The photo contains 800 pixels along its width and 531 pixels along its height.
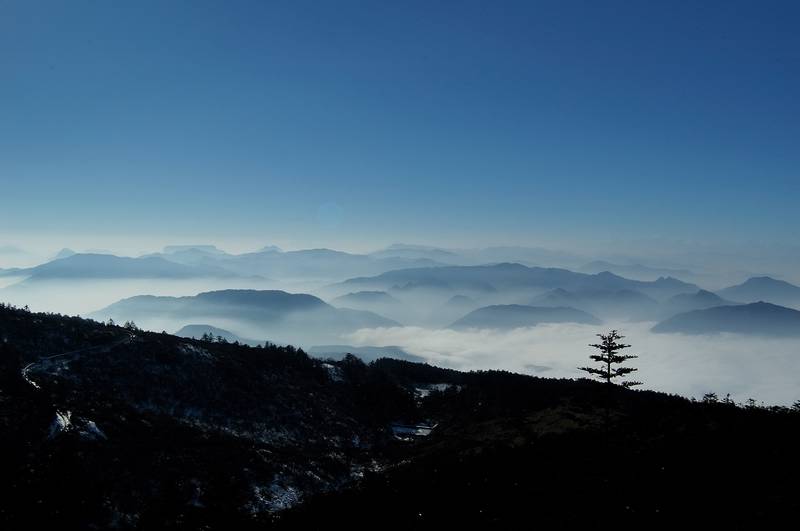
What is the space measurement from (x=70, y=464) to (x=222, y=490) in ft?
43.4

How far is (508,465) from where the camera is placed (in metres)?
31.5

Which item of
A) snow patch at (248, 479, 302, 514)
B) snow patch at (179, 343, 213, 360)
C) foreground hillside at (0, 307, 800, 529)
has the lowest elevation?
snow patch at (248, 479, 302, 514)

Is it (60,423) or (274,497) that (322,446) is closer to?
(274,497)

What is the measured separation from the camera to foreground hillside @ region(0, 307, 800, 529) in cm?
2369

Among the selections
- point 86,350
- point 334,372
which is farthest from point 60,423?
point 334,372

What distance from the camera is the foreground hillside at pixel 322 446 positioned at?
23.7 metres

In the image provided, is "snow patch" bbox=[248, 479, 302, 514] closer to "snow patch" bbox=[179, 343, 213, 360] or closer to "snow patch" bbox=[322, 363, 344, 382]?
"snow patch" bbox=[179, 343, 213, 360]

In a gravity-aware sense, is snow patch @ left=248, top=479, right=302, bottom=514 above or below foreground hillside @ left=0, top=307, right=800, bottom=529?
below

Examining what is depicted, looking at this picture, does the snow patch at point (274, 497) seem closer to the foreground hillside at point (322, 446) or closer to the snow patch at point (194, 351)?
the foreground hillside at point (322, 446)

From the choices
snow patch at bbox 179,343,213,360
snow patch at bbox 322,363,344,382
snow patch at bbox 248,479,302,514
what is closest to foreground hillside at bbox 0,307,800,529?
snow patch at bbox 248,479,302,514

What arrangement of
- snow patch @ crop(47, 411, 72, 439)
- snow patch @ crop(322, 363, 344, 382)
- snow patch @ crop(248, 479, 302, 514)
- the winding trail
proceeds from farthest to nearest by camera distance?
snow patch @ crop(322, 363, 344, 382) < the winding trail < snow patch @ crop(248, 479, 302, 514) < snow patch @ crop(47, 411, 72, 439)

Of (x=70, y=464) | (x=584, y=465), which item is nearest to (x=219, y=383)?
(x=70, y=464)

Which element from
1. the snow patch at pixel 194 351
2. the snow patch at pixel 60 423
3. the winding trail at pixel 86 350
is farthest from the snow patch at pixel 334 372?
the snow patch at pixel 60 423

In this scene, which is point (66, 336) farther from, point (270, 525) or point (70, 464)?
Result: point (270, 525)
